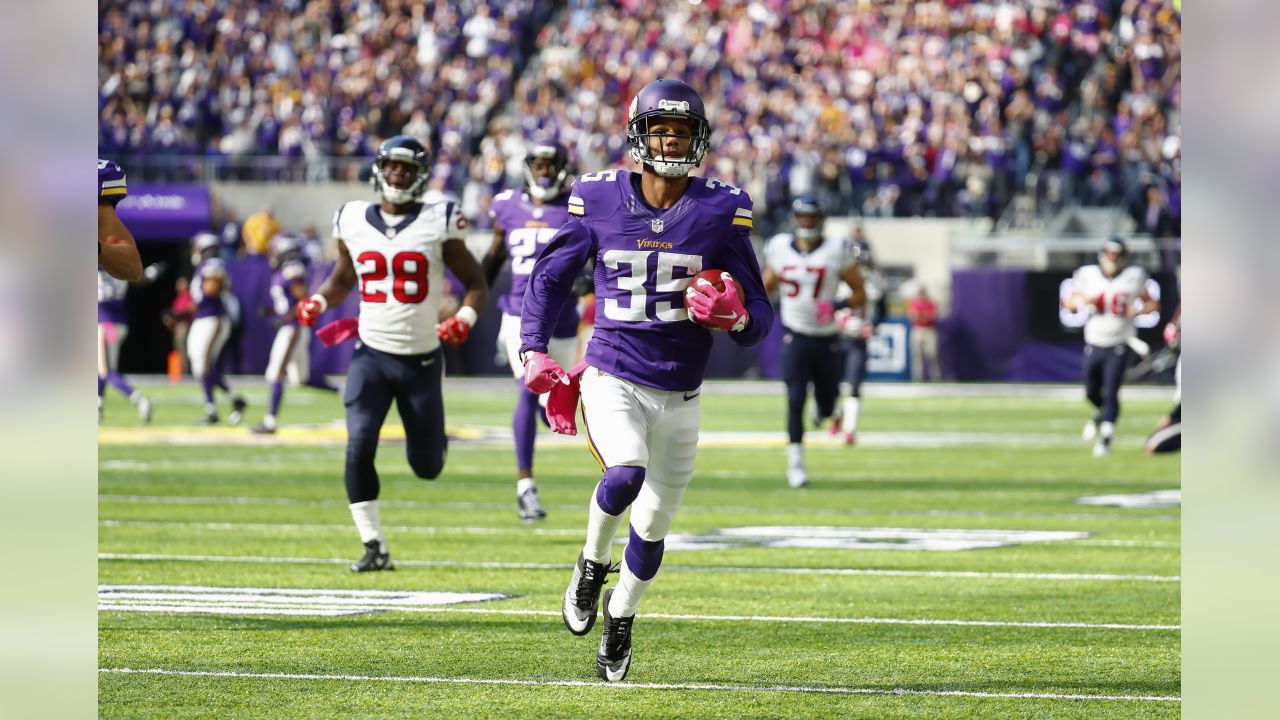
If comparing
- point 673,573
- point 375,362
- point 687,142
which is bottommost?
point 673,573

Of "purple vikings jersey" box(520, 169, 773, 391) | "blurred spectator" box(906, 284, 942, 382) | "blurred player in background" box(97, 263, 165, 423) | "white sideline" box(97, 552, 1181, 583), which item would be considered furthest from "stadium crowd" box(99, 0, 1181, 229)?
"purple vikings jersey" box(520, 169, 773, 391)

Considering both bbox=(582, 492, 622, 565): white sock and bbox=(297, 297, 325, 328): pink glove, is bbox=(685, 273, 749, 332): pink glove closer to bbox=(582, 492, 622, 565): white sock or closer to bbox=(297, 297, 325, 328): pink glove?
bbox=(582, 492, 622, 565): white sock

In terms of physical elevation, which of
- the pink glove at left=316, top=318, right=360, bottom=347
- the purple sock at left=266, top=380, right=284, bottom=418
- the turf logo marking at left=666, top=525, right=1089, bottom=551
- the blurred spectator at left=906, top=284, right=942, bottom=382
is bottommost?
the blurred spectator at left=906, top=284, right=942, bottom=382

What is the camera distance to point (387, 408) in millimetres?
8672

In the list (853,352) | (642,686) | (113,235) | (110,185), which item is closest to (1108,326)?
(853,352)

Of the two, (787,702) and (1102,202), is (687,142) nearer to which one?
(787,702)

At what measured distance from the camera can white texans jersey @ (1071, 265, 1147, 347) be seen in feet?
53.4

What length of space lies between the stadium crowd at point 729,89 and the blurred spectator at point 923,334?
1.63 metres

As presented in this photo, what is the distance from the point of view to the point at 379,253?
8.77m

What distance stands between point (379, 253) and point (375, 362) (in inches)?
20.0

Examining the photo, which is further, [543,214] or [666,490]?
[543,214]

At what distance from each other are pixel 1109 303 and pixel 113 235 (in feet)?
39.0

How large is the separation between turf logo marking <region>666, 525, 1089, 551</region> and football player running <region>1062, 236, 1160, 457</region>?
18.4 feet
